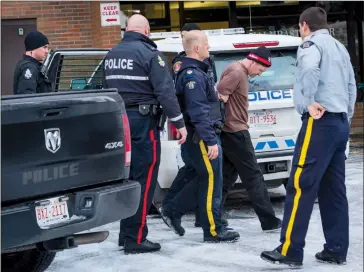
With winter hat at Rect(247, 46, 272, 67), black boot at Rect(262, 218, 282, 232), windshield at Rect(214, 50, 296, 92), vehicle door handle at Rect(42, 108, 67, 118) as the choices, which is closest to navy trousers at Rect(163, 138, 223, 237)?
black boot at Rect(262, 218, 282, 232)

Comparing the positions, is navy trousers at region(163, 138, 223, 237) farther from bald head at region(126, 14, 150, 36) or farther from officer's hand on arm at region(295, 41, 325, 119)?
officer's hand on arm at region(295, 41, 325, 119)

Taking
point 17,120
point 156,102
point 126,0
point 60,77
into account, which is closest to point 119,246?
point 156,102

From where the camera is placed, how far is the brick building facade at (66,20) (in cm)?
1415

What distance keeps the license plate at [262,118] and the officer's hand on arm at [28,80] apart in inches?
86.8

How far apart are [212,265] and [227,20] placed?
10402mm

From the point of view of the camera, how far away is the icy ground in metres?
6.34

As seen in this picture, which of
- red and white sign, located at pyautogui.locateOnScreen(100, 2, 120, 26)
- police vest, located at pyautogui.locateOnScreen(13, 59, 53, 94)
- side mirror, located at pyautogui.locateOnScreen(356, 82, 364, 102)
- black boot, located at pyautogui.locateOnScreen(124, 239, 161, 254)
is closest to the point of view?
black boot, located at pyautogui.locateOnScreen(124, 239, 161, 254)

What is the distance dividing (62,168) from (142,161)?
163 cm

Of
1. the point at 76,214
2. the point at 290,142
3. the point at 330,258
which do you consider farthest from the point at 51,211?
the point at 290,142

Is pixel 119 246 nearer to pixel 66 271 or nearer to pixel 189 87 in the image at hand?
pixel 66 271

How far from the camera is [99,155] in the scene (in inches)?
214

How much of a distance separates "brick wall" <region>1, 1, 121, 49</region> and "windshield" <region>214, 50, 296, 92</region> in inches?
230

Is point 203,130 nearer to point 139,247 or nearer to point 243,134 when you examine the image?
point 243,134

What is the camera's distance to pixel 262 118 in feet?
27.7
